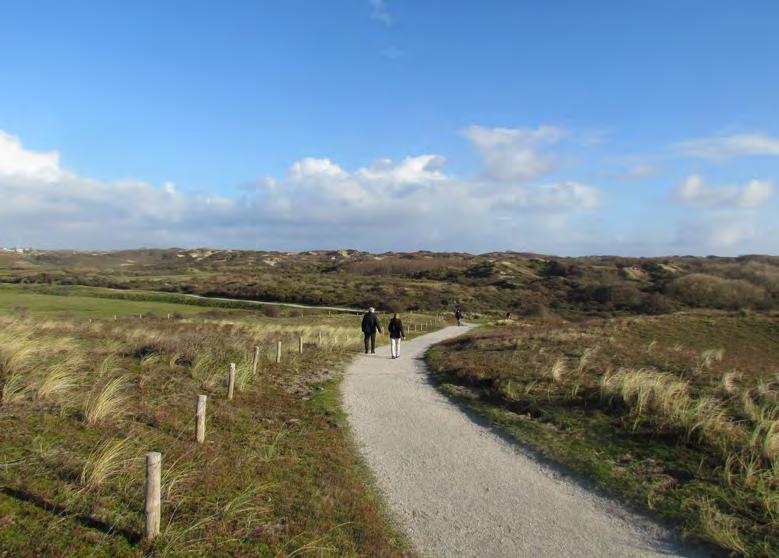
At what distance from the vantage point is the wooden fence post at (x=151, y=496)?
482cm

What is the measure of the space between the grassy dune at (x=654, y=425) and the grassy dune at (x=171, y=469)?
372 centimetres

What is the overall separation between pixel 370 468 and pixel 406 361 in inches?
Result: 499

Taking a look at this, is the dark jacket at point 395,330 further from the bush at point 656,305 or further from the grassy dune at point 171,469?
the bush at point 656,305

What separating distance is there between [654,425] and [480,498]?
4.87 m

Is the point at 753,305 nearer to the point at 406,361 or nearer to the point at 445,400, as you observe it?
the point at 406,361

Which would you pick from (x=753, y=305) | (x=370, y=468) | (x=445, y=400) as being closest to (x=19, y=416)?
(x=370, y=468)

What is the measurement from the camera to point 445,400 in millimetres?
13125

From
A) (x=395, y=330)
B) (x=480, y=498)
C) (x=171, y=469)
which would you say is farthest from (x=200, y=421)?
(x=395, y=330)

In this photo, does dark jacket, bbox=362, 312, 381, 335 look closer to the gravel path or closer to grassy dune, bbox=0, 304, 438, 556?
grassy dune, bbox=0, 304, 438, 556

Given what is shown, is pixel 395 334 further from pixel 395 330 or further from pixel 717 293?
pixel 717 293

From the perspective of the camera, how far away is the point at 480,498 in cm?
681

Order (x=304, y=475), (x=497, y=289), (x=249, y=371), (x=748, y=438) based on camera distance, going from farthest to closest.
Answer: (x=497, y=289)
(x=249, y=371)
(x=748, y=438)
(x=304, y=475)

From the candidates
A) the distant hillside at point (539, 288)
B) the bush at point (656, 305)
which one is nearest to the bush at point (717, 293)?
the distant hillside at point (539, 288)

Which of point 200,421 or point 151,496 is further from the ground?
point 151,496
